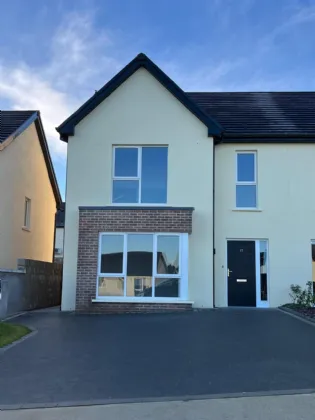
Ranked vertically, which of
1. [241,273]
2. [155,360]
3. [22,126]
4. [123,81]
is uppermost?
[123,81]

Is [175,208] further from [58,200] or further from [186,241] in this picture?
[58,200]

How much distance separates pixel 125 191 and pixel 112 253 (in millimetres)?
2026

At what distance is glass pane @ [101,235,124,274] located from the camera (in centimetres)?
1398

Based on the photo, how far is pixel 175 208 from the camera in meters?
14.0

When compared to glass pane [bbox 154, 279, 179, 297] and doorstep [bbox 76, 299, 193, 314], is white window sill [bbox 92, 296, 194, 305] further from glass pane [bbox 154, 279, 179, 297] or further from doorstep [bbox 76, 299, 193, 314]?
glass pane [bbox 154, 279, 179, 297]

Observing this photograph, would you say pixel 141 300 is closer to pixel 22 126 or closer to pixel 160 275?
pixel 160 275

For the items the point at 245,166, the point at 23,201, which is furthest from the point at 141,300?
the point at 23,201

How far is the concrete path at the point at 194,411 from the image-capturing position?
16.2ft

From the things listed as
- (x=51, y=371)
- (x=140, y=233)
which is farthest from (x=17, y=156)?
(x=51, y=371)

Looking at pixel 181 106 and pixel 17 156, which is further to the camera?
pixel 17 156

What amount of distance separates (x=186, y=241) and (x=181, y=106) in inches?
170

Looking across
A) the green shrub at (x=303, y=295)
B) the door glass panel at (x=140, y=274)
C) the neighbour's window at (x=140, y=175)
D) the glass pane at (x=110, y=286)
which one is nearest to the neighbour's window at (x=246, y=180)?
the neighbour's window at (x=140, y=175)

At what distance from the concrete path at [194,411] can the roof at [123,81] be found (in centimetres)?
1046

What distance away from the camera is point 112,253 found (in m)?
14.1
